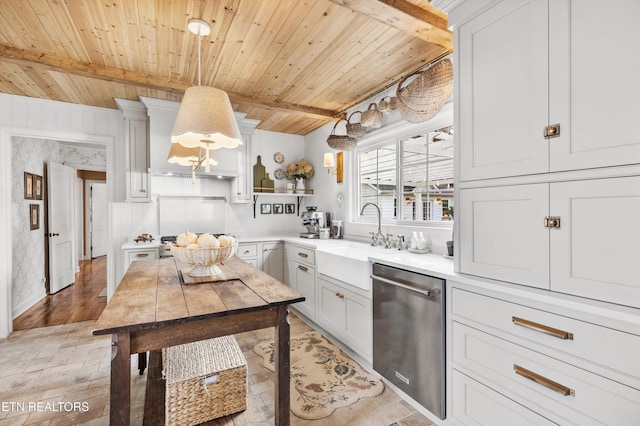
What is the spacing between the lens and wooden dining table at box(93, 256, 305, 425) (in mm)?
1105

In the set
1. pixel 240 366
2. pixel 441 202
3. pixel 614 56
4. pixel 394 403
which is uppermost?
pixel 614 56

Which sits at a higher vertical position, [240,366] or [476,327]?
[476,327]

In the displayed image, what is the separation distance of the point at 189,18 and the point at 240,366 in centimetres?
227

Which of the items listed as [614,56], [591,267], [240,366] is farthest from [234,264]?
[614,56]

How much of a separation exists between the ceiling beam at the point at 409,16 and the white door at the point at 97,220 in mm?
8164

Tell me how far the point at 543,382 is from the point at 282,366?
1.14 meters

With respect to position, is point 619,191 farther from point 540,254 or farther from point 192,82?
point 192,82

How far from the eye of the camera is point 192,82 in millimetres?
2924

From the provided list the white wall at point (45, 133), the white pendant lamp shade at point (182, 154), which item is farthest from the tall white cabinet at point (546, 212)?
the white wall at point (45, 133)

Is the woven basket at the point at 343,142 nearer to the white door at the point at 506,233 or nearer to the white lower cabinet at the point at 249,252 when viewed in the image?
the white door at the point at 506,233

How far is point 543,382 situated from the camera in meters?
1.26

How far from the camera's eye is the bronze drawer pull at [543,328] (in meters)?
1.18

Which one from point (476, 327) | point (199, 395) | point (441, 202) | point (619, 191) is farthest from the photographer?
point (441, 202)

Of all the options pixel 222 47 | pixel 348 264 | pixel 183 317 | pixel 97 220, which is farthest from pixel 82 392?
pixel 97 220
